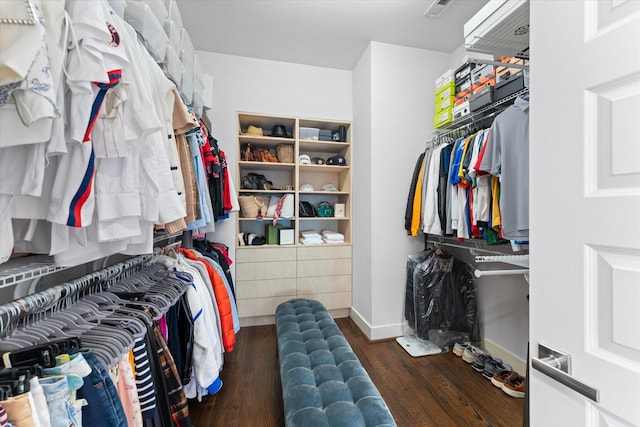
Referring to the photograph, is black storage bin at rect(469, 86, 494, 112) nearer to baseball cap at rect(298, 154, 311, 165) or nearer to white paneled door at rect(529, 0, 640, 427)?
white paneled door at rect(529, 0, 640, 427)

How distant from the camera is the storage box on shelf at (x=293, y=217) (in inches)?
103

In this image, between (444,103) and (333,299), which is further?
(333,299)

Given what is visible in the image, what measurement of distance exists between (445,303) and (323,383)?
4.56ft

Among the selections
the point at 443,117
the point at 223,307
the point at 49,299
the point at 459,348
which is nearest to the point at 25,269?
the point at 49,299

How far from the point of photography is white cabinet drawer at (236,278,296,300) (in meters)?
2.59

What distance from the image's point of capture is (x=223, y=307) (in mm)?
1530

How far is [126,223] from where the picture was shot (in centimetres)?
73

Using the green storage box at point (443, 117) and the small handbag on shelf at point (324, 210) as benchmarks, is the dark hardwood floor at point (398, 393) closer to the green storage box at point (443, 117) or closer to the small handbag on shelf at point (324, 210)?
the small handbag on shelf at point (324, 210)

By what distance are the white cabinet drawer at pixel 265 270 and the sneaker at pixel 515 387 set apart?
182 centimetres

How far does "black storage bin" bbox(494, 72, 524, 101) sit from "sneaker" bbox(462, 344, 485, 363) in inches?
70.9

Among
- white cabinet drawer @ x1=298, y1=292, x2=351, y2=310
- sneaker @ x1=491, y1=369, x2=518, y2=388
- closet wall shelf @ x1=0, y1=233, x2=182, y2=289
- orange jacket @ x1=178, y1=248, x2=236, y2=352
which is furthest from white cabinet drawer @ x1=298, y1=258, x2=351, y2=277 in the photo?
closet wall shelf @ x1=0, y1=233, x2=182, y2=289

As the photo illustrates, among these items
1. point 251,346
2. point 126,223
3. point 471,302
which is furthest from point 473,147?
point 251,346

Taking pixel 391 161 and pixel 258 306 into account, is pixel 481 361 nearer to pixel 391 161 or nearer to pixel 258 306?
pixel 391 161

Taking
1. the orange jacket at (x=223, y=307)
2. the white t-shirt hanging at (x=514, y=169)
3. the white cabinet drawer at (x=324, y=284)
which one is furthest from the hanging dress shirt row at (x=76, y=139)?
the white cabinet drawer at (x=324, y=284)
